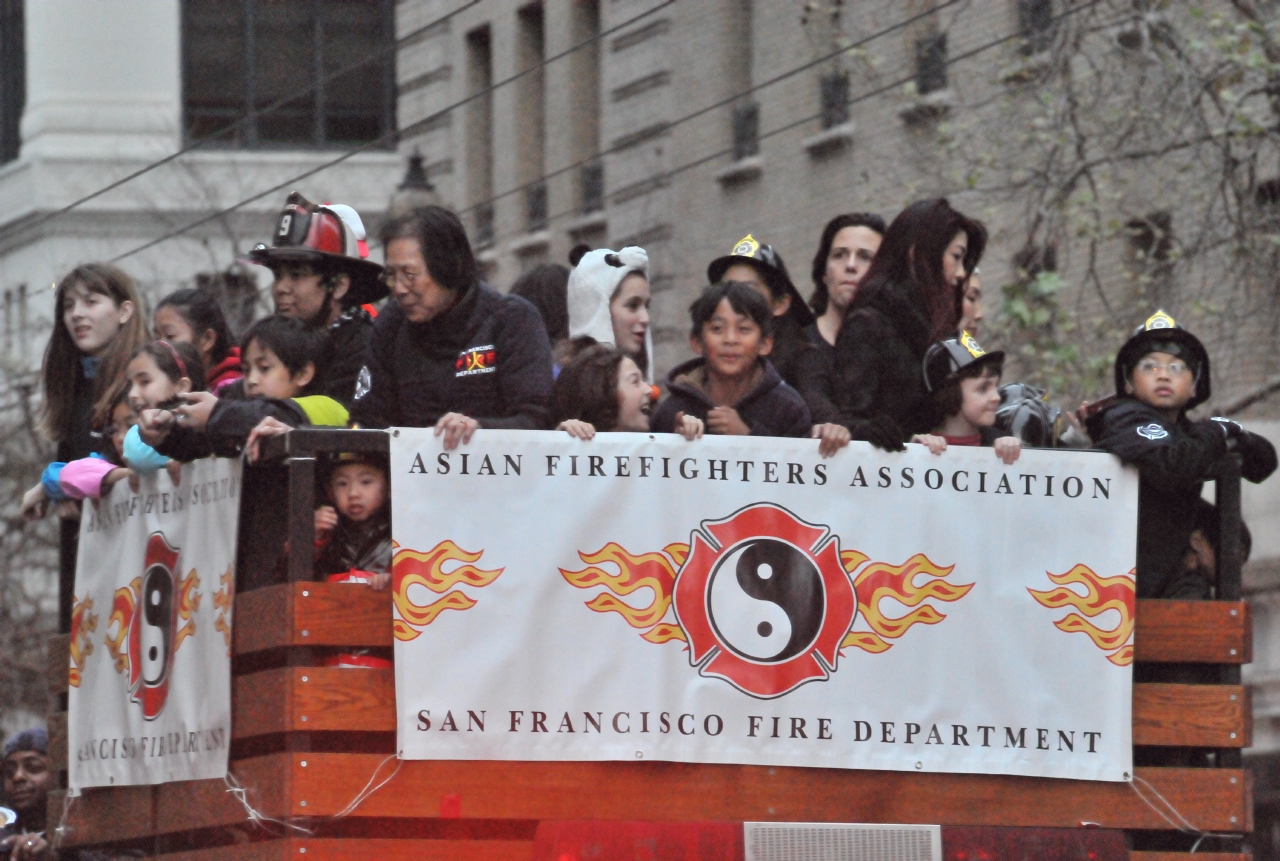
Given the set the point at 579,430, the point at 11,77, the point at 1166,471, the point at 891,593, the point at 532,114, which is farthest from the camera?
the point at 11,77

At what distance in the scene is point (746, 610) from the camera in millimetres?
7594

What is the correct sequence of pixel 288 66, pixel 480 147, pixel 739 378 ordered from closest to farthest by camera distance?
pixel 739 378 < pixel 480 147 < pixel 288 66

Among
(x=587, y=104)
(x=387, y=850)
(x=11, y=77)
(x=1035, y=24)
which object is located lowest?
(x=387, y=850)

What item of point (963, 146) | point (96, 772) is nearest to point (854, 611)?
point (96, 772)

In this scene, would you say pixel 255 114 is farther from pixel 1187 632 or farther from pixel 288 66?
pixel 288 66

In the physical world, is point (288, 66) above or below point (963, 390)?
above

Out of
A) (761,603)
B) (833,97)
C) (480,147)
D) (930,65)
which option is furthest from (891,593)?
(480,147)

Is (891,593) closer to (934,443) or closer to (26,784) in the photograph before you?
(934,443)

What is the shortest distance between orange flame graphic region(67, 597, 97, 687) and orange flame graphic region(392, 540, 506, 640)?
59.6 inches

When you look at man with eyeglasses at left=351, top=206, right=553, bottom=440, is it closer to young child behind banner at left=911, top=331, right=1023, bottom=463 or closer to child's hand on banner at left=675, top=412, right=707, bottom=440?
child's hand on banner at left=675, top=412, right=707, bottom=440

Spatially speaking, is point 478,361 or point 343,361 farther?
point 343,361

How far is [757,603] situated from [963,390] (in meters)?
1.03

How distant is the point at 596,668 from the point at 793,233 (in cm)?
1714

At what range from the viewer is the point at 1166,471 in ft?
26.1
